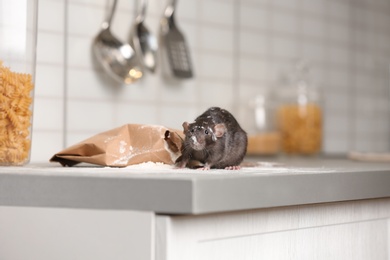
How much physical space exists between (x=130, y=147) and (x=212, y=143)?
120 mm

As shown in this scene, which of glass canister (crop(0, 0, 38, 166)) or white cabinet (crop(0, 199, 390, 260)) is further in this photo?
glass canister (crop(0, 0, 38, 166))

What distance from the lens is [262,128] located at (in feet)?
6.75

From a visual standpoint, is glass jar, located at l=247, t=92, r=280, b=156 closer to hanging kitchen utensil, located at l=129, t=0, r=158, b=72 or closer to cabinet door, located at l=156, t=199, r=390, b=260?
hanging kitchen utensil, located at l=129, t=0, r=158, b=72

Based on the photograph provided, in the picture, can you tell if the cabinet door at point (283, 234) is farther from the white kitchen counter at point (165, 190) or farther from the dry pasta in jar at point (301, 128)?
the dry pasta in jar at point (301, 128)

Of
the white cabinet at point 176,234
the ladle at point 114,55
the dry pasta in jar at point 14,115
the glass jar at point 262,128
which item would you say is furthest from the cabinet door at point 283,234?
the glass jar at point 262,128

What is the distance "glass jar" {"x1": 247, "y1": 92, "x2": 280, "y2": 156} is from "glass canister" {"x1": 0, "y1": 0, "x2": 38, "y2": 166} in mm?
981

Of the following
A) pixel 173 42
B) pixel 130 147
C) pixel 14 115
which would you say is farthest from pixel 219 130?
pixel 173 42

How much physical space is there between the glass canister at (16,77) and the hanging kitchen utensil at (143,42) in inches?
23.7

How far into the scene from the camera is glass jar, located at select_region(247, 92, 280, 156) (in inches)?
78.5

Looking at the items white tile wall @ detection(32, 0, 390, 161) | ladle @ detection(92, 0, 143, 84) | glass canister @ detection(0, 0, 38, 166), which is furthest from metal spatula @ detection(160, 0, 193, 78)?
glass canister @ detection(0, 0, 38, 166)

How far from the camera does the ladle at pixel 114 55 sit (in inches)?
63.9

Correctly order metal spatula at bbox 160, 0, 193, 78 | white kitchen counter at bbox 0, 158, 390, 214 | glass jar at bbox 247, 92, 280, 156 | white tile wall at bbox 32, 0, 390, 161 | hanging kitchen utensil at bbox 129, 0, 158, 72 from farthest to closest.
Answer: glass jar at bbox 247, 92, 280, 156 → metal spatula at bbox 160, 0, 193, 78 → hanging kitchen utensil at bbox 129, 0, 158, 72 → white tile wall at bbox 32, 0, 390, 161 → white kitchen counter at bbox 0, 158, 390, 214

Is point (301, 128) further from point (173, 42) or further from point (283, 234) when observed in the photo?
point (283, 234)

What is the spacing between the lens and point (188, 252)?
2.50 feet
